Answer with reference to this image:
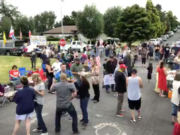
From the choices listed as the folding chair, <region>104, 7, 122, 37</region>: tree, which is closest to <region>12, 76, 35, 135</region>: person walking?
the folding chair

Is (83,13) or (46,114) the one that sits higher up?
(83,13)

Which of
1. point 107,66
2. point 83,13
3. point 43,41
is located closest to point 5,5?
point 83,13

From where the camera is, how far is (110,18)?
4628 cm

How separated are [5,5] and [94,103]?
7314cm

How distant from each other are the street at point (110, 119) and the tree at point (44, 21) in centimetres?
8297

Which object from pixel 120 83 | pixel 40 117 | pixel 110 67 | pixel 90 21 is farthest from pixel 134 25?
pixel 40 117

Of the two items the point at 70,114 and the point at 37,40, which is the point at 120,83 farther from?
the point at 37,40

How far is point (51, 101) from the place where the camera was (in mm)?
8906

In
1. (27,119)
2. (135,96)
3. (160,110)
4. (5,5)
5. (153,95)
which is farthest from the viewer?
(5,5)

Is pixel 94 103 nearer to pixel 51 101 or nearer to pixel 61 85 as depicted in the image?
pixel 51 101

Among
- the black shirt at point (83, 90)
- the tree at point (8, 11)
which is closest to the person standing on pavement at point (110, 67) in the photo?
the black shirt at point (83, 90)

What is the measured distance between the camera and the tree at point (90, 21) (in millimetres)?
40188

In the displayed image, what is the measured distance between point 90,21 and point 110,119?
114 ft

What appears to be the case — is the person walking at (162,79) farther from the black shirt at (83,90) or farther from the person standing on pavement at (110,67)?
the black shirt at (83,90)
